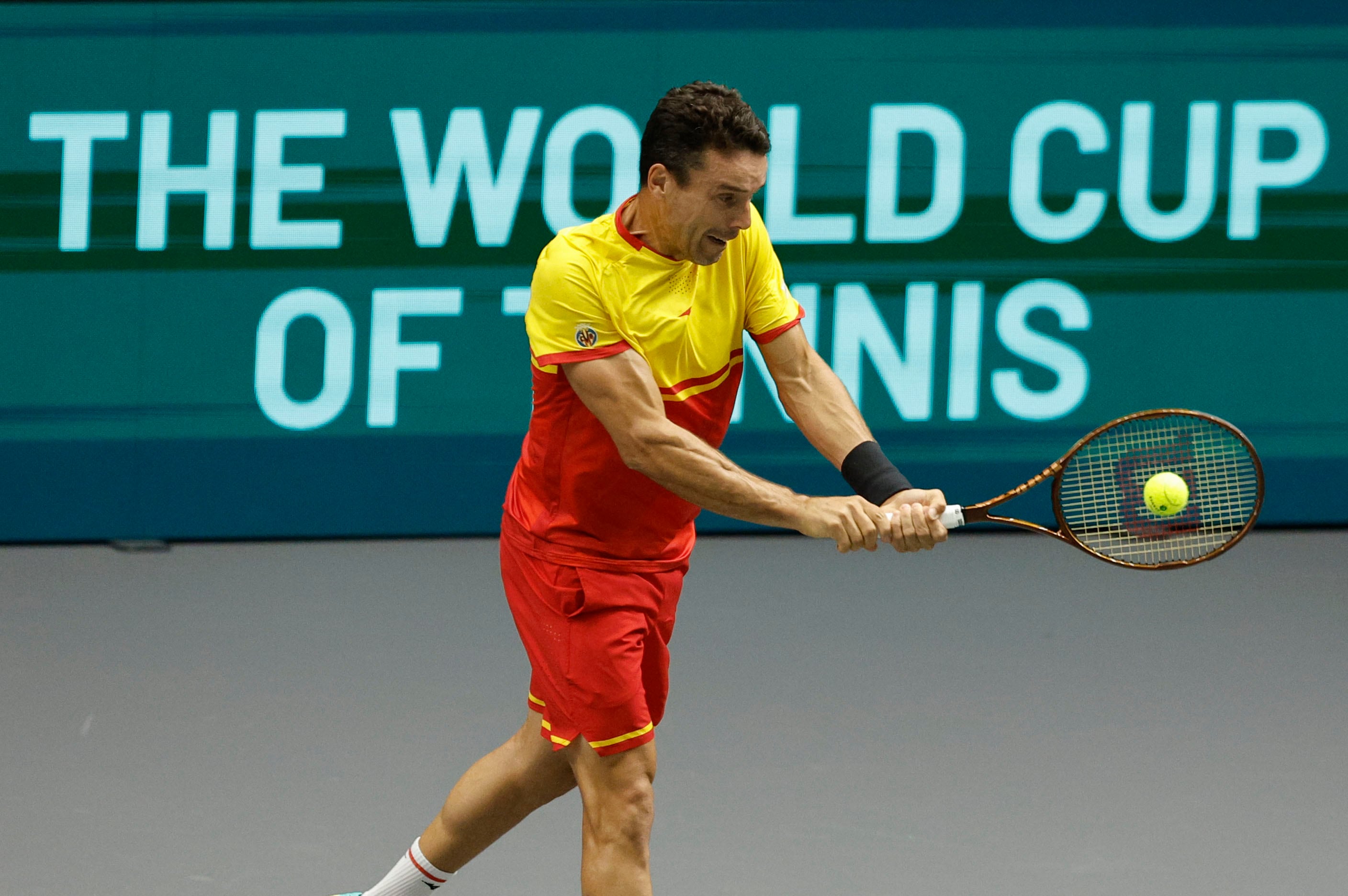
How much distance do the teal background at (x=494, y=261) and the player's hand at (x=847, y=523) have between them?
3.73 metres

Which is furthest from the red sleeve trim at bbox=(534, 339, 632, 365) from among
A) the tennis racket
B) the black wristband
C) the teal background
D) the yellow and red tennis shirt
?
the teal background

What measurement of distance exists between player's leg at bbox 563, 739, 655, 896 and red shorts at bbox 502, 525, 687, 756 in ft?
0.09

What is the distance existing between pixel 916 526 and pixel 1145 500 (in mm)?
749

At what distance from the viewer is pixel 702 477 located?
2.62m

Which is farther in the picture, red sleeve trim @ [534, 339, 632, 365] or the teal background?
the teal background

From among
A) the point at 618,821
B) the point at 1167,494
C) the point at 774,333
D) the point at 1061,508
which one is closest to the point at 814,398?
the point at 774,333

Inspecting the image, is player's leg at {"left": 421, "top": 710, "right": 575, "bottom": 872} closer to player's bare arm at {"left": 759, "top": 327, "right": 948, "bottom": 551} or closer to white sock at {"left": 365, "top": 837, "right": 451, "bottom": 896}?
white sock at {"left": 365, "top": 837, "right": 451, "bottom": 896}

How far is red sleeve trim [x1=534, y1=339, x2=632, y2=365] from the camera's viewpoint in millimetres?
2633

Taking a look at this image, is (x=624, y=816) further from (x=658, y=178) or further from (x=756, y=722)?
(x=756, y=722)

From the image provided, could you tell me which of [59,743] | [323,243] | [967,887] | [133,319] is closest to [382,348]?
[323,243]

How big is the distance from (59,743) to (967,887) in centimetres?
227

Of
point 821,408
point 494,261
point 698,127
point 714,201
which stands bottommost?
point 821,408

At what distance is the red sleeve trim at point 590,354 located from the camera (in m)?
2.63

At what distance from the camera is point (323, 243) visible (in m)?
6.26
